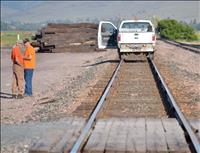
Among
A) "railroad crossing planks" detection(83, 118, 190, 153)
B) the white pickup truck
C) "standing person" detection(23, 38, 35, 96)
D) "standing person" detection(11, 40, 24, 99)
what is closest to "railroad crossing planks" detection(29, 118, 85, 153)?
"railroad crossing planks" detection(83, 118, 190, 153)

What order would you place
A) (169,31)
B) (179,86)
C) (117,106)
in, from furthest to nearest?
(169,31) → (179,86) → (117,106)

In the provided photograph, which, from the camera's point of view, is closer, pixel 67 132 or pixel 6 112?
pixel 67 132

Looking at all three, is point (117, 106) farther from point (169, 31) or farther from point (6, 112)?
point (169, 31)

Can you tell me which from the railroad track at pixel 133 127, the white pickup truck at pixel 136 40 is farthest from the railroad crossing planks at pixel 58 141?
the white pickup truck at pixel 136 40

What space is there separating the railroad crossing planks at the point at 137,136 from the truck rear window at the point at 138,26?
2097cm

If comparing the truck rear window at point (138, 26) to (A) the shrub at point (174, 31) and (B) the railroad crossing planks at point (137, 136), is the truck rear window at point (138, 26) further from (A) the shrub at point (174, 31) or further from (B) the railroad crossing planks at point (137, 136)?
(A) the shrub at point (174, 31)

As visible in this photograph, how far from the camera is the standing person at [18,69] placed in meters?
18.5

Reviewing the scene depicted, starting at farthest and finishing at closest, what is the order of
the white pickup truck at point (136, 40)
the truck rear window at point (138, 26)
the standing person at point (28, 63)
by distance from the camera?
1. the truck rear window at point (138, 26)
2. the white pickup truck at point (136, 40)
3. the standing person at point (28, 63)

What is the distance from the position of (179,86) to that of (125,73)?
487cm

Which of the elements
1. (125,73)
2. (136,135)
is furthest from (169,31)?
(136,135)

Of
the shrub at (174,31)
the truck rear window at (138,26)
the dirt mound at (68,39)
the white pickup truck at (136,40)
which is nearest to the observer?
the white pickup truck at (136,40)

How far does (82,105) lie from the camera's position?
14055 mm

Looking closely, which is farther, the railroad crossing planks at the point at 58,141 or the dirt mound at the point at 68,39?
the dirt mound at the point at 68,39

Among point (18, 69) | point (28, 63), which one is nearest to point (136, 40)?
point (28, 63)
